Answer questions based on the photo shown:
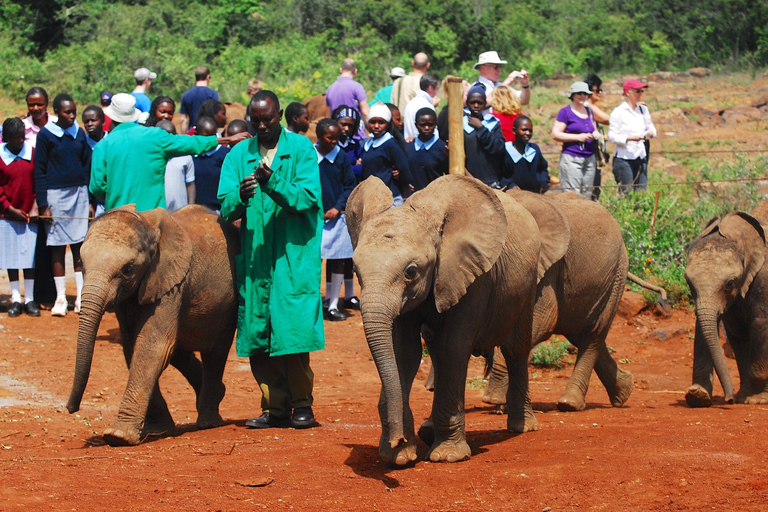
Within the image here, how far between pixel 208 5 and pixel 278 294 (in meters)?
26.2

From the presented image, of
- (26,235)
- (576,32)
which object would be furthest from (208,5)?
(26,235)

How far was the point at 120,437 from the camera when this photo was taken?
6879 millimetres

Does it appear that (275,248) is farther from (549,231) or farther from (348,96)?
(348,96)

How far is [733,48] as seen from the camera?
30797 mm

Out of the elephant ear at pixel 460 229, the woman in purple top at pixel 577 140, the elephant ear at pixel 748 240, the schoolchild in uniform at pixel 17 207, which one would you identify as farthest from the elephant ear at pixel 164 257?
the woman in purple top at pixel 577 140

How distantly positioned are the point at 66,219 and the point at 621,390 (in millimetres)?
6782

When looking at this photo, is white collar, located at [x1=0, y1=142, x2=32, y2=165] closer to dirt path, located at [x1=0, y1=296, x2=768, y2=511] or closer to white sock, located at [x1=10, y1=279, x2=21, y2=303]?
white sock, located at [x1=10, y1=279, x2=21, y2=303]

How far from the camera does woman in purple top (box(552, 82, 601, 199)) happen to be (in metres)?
12.9

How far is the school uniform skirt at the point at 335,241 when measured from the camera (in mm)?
12375

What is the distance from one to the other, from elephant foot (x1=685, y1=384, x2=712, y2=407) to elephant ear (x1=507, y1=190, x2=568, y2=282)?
1.99 m

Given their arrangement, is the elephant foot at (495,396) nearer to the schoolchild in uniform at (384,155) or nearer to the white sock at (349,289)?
the schoolchild in uniform at (384,155)

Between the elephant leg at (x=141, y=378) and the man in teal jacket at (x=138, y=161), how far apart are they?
1.46 m

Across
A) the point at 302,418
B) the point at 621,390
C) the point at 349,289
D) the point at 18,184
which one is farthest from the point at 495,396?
the point at 18,184

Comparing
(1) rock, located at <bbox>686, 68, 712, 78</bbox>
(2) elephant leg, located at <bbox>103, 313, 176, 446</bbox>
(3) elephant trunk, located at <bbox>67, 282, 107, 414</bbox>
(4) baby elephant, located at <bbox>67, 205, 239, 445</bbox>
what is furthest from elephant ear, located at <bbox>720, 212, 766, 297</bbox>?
(1) rock, located at <bbox>686, 68, 712, 78</bbox>
